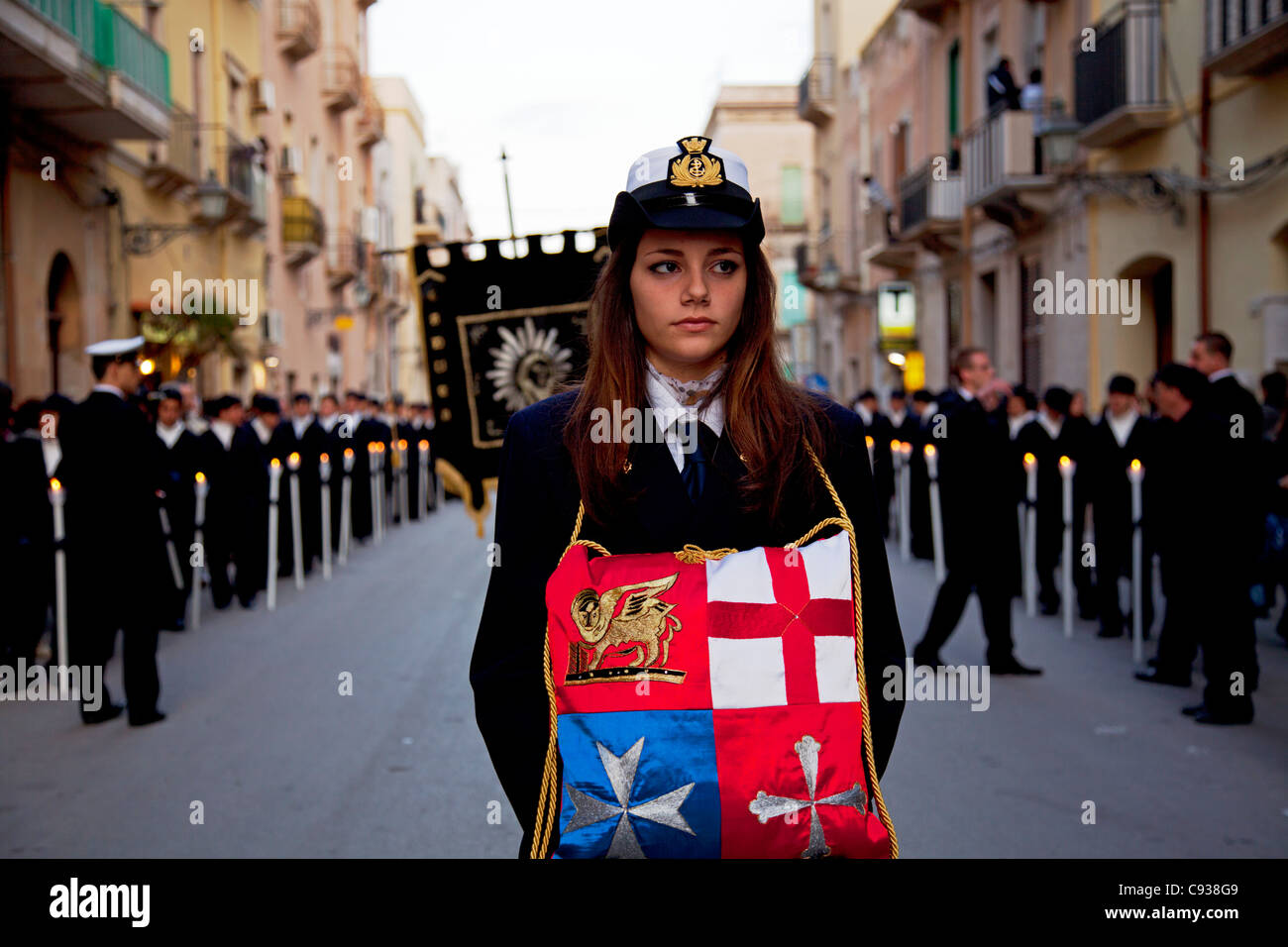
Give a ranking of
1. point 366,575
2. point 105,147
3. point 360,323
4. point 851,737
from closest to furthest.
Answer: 1. point 851,737
2. point 366,575
3. point 105,147
4. point 360,323

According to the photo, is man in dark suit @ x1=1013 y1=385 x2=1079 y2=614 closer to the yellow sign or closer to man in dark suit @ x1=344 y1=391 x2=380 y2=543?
man in dark suit @ x1=344 y1=391 x2=380 y2=543

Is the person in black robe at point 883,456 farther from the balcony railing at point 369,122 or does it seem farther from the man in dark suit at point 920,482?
the balcony railing at point 369,122

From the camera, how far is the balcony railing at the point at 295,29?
30.3 meters

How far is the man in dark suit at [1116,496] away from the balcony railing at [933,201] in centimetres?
1403

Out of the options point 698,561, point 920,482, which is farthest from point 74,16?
point 698,561

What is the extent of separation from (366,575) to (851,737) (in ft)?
45.4

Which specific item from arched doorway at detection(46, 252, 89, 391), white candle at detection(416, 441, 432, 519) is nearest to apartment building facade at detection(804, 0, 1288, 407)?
white candle at detection(416, 441, 432, 519)

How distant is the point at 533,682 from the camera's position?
2.15 meters

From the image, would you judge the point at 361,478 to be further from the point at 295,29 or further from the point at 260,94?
the point at 295,29

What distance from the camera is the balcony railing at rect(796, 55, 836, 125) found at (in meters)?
40.6

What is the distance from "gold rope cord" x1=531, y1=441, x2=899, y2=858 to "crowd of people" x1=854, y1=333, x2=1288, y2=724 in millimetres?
6227

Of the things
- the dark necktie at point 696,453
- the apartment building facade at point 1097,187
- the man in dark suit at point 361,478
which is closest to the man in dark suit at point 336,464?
the man in dark suit at point 361,478

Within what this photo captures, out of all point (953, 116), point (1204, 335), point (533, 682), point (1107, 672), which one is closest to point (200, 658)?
point (1107, 672)
